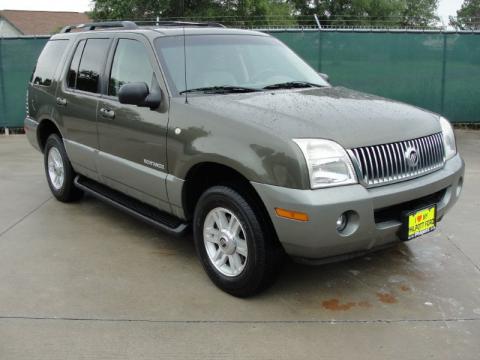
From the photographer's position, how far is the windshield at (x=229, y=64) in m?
4.33

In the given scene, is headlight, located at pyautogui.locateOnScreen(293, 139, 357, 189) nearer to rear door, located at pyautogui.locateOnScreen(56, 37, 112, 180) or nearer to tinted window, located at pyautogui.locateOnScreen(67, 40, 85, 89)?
rear door, located at pyautogui.locateOnScreen(56, 37, 112, 180)

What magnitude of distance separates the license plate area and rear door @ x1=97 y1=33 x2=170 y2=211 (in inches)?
71.0

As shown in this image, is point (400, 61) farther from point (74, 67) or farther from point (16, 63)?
point (16, 63)

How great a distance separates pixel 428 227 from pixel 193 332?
5.80 ft

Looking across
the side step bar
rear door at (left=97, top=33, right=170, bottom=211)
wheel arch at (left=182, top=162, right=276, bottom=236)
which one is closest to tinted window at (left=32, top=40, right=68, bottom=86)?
the side step bar

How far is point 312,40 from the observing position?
35.2 feet

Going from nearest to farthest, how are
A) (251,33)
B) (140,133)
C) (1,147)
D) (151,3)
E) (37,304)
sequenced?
(37,304) → (140,133) → (251,33) → (1,147) → (151,3)

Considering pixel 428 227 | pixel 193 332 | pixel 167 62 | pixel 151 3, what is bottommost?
pixel 193 332

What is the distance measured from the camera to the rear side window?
508cm

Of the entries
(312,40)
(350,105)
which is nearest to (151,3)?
(312,40)

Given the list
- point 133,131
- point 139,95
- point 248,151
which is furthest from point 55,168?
point 248,151

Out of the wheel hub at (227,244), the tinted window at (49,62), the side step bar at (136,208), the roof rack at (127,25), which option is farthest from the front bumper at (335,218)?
the tinted window at (49,62)

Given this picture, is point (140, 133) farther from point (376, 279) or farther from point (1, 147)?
point (1, 147)

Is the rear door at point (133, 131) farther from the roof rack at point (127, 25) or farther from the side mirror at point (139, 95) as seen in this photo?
the roof rack at point (127, 25)
